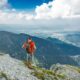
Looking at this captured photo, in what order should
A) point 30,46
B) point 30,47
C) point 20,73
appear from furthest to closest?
point 30,47, point 30,46, point 20,73

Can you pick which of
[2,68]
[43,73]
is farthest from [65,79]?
[2,68]

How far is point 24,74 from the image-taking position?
136 ft

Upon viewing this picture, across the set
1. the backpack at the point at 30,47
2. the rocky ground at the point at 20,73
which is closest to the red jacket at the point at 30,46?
the backpack at the point at 30,47

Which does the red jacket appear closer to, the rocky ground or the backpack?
the backpack

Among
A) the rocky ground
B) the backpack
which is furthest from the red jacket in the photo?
the rocky ground

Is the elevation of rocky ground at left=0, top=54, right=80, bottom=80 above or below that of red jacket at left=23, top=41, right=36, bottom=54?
below

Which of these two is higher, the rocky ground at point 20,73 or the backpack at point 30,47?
the backpack at point 30,47

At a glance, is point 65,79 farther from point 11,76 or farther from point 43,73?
point 11,76

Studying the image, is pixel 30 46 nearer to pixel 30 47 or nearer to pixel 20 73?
pixel 30 47

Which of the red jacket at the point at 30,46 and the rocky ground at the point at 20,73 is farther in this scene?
the red jacket at the point at 30,46

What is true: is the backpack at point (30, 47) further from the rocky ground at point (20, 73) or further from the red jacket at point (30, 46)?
the rocky ground at point (20, 73)

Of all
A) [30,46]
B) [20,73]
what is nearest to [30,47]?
[30,46]

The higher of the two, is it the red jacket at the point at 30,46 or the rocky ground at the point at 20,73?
the red jacket at the point at 30,46

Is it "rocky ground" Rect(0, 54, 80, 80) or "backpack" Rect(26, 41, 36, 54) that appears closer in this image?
"rocky ground" Rect(0, 54, 80, 80)
